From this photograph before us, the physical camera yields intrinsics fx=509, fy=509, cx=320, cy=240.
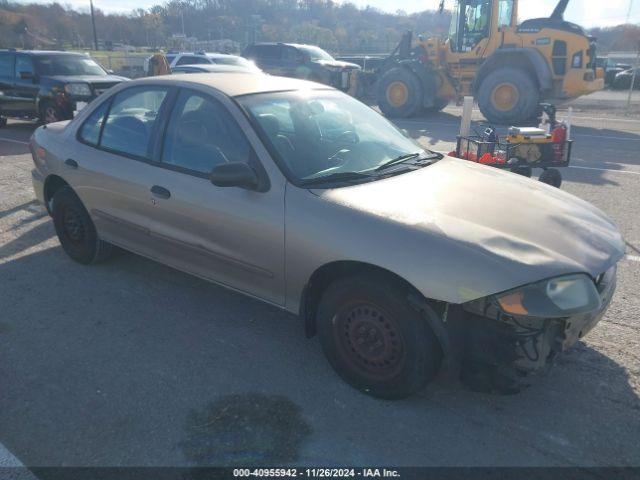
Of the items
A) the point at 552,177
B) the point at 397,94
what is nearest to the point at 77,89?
the point at 397,94

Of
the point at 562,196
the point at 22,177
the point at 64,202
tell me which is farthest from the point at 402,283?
the point at 22,177

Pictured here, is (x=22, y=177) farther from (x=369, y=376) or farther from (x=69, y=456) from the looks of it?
(x=369, y=376)

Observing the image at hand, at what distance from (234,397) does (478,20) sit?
13314mm

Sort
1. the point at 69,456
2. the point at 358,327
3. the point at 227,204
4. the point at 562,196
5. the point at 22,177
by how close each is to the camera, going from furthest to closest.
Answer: the point at 22,177
the point at 562,196
the point at 227,204
the point at 358,327
the point at 69,456

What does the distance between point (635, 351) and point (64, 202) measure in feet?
14.5

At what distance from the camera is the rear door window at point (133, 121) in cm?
361

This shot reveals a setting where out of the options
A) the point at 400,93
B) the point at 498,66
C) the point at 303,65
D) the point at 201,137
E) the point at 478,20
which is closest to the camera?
the point at 201,137

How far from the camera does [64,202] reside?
4.35 metres

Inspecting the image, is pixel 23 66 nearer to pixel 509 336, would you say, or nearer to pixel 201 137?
pixel 201 137

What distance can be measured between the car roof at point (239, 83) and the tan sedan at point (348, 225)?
2 cm

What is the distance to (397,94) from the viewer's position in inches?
578

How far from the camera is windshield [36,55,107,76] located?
1136 cm

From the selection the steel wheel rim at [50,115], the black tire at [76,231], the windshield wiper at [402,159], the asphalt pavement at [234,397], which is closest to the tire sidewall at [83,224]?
the black tire at [76,231]

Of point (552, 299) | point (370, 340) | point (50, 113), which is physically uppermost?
point (50, 113)
